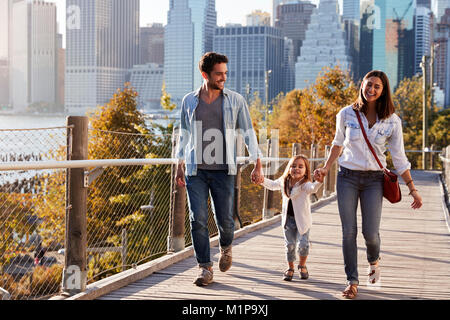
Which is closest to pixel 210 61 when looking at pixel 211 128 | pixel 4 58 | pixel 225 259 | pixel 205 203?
pixel 211 128

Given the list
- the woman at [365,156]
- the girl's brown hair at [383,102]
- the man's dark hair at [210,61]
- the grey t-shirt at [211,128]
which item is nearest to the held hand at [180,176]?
the grey t-shirt at [211,128]

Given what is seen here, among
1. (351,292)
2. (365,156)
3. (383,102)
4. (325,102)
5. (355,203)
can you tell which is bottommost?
(351,292)

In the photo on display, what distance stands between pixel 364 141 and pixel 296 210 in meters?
1.13

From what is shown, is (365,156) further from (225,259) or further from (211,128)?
(225,259)

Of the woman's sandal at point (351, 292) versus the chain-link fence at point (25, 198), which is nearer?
the woman's sandal at point (351, 292)

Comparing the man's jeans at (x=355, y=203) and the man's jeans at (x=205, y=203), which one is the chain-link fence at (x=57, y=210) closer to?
the man's jeans at (x=205, y=203)

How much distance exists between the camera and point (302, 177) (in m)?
5.84

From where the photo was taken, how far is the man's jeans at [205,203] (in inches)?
207

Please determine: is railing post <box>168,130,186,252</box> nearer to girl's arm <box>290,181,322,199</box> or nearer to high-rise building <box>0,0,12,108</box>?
girl's arm <box>290,181,322,199</box>

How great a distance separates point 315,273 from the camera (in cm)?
614

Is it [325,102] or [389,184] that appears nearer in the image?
[389,184]

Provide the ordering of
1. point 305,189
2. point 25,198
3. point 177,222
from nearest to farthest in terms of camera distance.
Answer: point 305,189 → point 177,222 → point 25,198

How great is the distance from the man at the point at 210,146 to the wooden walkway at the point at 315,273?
0.36 m

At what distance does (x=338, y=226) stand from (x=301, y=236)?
4.43 m
